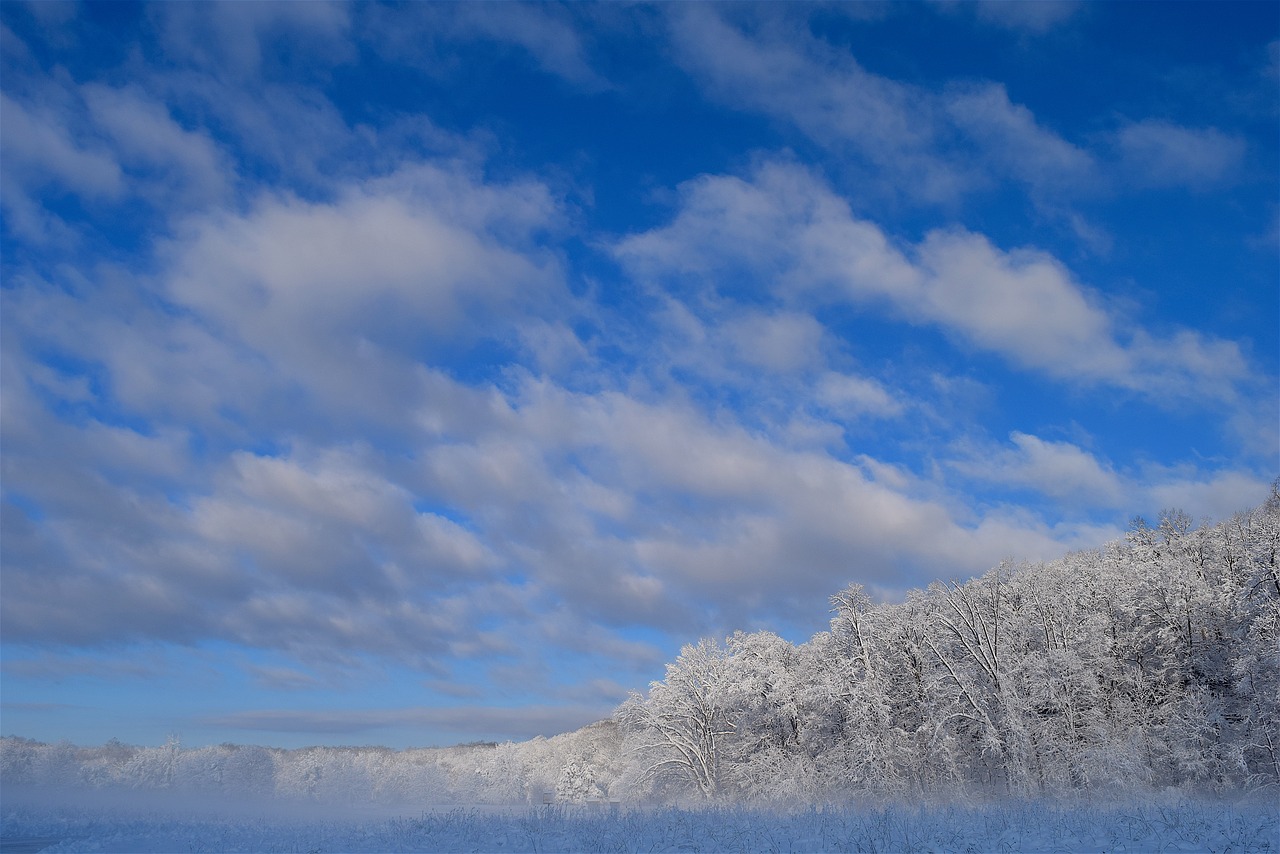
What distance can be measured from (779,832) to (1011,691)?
29.0m

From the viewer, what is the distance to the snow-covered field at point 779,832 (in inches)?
603

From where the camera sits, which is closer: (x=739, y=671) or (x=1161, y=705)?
(x=1161, y=705)

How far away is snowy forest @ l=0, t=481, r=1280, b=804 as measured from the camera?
36.1 meters

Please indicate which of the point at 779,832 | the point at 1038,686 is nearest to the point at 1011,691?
the point at 1038,686

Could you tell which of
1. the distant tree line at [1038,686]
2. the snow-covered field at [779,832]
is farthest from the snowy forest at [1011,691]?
the snow-covered field at [779,832]

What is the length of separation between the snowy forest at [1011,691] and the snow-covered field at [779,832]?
17.0 meters

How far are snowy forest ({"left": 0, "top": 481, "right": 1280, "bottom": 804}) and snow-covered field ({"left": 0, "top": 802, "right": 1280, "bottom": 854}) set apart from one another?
17.0 m

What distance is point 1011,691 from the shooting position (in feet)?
135

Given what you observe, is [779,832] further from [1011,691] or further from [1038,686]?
[1038,686]

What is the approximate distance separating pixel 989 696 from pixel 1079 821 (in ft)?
92.0

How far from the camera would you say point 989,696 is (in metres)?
42.6

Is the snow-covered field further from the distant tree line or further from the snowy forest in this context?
the distant tree line

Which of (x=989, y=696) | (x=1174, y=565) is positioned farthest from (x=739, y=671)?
(x=1174, y=565)

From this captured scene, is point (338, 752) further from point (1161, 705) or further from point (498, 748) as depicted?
point (1161, 705)
